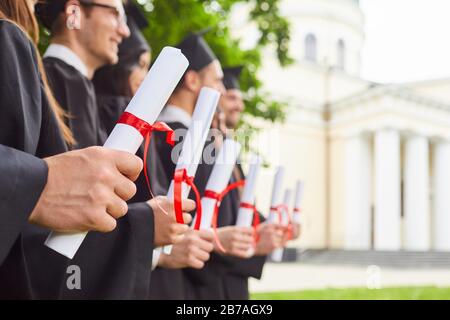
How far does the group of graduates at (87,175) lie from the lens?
4.36 ft

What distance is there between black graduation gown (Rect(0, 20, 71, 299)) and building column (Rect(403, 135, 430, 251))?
36.2 metres

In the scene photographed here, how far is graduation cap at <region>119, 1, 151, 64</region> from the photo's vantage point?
375cm

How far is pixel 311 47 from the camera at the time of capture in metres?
44.3

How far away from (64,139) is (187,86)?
2100 millimetres

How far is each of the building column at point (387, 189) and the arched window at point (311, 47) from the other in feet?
32.1

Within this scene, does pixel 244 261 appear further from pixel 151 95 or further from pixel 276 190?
pixel 151 95

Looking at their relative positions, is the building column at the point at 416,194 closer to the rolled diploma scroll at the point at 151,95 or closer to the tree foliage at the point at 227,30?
the tree foliage at the point at 227,30

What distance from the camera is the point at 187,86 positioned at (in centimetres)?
402

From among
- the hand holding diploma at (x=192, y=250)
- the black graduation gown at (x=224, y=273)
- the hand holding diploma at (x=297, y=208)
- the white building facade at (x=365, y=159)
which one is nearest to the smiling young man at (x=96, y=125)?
the hand holding diploma at (x=192, y=250)

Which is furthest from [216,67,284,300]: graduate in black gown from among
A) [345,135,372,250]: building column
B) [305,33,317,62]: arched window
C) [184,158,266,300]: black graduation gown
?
[305,33,317,62]: arched window

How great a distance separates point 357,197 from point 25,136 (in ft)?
120

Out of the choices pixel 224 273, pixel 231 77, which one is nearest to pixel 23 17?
pixel 224 273

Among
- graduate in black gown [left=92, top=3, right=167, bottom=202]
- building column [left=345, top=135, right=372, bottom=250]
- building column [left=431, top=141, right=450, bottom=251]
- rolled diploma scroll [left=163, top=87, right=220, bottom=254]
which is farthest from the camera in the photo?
building column [left=431, top=141, right=450, bottom=251]

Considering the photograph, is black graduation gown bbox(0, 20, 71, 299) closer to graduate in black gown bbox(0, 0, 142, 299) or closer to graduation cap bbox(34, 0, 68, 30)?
graduate in black gown bbox(0, 0, 142, 299)
